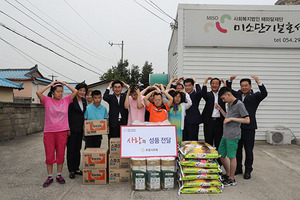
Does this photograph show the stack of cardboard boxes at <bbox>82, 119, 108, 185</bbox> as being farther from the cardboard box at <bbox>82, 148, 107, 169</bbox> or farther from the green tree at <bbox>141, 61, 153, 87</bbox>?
the green tree at <bbox>141, 61, 153, 87</bbox>

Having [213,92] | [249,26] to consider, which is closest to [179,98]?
[213,92]

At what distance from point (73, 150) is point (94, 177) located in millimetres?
719

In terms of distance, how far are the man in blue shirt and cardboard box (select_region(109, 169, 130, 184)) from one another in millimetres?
780

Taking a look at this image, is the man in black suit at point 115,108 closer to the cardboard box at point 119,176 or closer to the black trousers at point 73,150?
the black trousers at point 73,150

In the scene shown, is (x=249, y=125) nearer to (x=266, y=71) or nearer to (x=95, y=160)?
(x=95, y=160)

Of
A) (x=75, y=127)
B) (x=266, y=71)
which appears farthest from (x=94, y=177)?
(x=266, y=71)

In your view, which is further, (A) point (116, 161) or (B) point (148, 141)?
(A) point (116, 161)

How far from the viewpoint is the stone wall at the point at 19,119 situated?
7.48 metres

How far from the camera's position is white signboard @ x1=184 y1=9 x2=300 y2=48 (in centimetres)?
698

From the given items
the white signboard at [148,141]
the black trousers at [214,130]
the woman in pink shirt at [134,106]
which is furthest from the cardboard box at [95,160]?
the black trousers at [214,130]

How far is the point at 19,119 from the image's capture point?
8.36m

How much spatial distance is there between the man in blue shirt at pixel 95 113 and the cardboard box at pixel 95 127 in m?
0.17

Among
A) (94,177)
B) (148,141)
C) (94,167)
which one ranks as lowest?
(94,177)

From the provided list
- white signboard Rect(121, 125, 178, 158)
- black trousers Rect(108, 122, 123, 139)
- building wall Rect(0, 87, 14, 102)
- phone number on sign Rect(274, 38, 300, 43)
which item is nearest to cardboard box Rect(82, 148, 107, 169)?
white signboard Rect(121, 125, 178, 158)
